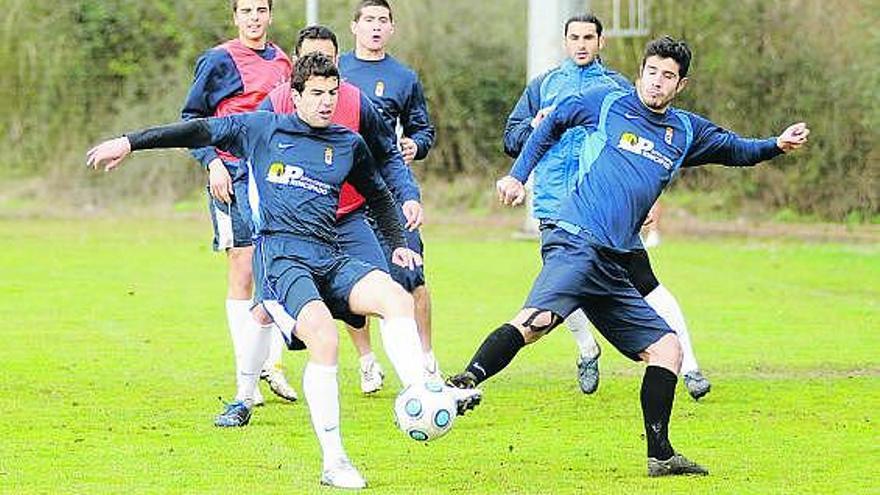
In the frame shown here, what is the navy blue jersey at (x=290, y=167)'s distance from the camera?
26.2 ft

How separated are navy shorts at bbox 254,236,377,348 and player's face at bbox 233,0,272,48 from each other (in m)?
2.41

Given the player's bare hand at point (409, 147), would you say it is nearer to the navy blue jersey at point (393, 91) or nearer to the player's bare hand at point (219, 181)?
the navy blue jersey at point (393, 91)

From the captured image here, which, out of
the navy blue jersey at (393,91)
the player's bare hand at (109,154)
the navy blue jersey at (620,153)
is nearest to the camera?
the player's bare hand at (109,154)

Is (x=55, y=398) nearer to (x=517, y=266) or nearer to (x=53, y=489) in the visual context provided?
(x=53, y=489)

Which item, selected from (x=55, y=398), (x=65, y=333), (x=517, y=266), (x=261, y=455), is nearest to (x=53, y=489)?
(x=261, y=455)

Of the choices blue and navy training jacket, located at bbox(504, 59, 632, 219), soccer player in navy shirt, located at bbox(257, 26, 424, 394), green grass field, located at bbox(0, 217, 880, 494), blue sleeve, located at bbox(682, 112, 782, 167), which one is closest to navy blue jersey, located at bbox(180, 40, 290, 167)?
soccer player in navy shirt, located at bbox(257, 26, 424, 394)

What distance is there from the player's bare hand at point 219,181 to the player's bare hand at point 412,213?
1.37 m

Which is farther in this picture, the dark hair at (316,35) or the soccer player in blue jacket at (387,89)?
the soccer player in blue jacket at (387,89)

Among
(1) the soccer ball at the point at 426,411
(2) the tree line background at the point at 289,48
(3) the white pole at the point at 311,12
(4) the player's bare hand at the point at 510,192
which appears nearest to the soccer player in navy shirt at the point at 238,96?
(4) the player's bare hand at the point at 510,192

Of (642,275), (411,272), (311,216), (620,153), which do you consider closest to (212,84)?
(411,272)

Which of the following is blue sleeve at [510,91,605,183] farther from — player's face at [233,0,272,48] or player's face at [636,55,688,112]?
player's face at [233,0,272,48]

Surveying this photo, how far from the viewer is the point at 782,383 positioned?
11023mm

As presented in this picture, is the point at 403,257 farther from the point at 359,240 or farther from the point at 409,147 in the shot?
the point at 409,147

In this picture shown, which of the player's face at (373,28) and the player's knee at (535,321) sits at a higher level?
the player's face at (373,28)
